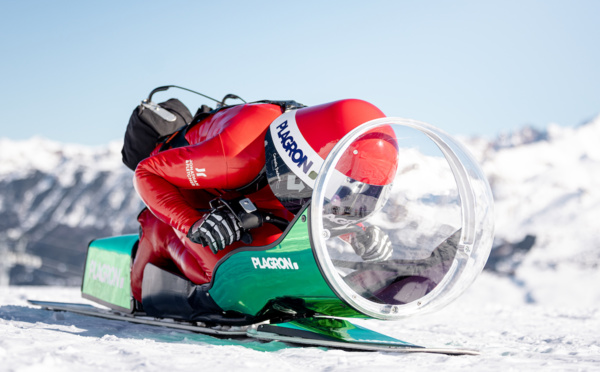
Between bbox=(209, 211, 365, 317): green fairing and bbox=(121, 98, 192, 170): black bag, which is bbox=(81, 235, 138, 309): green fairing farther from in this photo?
bbox=(209, 211, 365, 317): green fairing

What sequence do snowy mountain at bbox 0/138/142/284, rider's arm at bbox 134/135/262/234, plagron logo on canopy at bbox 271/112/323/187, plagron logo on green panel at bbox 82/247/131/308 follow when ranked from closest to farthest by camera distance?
plagron logo on canopy at bbox 271/112/323/187 → rider's arm at bbox 134/135/262/234 → plagron logo on green panel at bbox 82/247/131/308 → snowy mountain at bbox 0/138/142/284

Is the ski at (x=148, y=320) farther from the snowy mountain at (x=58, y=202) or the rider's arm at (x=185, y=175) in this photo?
the snowy mountain at (x=58, y=202)

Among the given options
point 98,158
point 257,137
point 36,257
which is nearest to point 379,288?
point 257,137

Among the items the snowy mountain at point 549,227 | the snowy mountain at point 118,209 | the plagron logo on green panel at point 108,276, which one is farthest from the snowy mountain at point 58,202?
the plagron logo on green panel at point 108,276

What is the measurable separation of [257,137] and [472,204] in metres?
0.93

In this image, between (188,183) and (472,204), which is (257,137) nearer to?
(188,183)

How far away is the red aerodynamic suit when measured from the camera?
2.29 metres

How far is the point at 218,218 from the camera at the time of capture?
2.21 meters

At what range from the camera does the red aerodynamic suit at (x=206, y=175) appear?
7.50ft

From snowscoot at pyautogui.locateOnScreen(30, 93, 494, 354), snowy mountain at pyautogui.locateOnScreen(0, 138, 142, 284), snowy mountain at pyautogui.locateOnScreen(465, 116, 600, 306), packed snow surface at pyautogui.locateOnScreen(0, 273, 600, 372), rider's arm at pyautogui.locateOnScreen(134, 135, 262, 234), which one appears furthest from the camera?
snowy mountain at pyautogui.locateOnScreen(0, 138, 142, 284)

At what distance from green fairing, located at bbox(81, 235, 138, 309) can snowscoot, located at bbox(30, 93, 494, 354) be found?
3.56 feet

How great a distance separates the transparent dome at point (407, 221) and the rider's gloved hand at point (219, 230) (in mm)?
488

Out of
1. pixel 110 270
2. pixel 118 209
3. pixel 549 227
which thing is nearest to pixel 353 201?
pixel 110 270

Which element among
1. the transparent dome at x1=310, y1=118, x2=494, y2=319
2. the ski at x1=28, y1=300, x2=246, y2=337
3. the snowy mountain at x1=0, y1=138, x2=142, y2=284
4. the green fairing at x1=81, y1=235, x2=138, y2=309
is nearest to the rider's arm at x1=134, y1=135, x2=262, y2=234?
the ski at x1=28, y1=300, x2=246, y2=337
